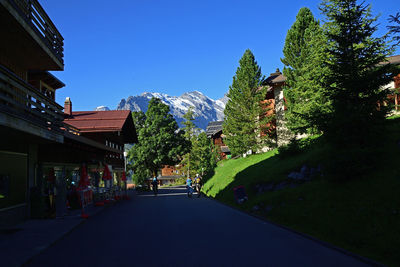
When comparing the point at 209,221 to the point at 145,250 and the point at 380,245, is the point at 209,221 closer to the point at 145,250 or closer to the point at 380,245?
the point at 145,250

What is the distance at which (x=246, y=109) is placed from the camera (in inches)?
1535

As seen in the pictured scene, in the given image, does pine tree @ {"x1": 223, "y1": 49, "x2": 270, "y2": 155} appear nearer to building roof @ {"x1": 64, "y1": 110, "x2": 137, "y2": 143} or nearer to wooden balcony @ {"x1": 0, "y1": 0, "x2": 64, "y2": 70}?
building roof @ {"x1": 64, "y1": 110, "x2": 137, "y2": 143}

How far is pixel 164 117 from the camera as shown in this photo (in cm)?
5131

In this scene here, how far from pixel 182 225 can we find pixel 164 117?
39.9 meters

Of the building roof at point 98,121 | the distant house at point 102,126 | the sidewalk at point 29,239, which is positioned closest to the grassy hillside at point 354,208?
the sidewalk at point 29,239

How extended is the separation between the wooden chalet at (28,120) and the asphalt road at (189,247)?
3.59 m

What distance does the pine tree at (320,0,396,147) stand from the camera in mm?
12320

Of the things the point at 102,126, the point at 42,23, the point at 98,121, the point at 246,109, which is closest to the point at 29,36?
the point at 42,23

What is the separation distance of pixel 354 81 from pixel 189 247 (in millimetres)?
9074

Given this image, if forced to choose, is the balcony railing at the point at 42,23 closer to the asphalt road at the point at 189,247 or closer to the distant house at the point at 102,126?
the asphalt road at the point at 189,247

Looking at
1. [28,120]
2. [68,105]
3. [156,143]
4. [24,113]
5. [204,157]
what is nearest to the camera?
[28,120]

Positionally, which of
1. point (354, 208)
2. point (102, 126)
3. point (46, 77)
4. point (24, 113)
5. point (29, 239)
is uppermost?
point (46, 77)

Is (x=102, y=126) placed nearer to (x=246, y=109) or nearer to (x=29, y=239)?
(x=246, y=109)

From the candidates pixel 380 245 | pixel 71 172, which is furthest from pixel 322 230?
pixel 71 172
